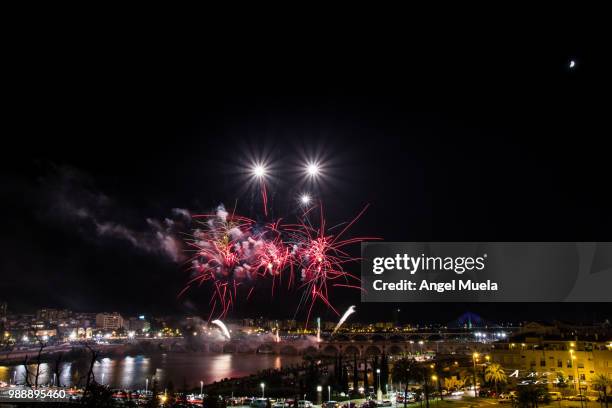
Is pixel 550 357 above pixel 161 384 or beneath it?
above

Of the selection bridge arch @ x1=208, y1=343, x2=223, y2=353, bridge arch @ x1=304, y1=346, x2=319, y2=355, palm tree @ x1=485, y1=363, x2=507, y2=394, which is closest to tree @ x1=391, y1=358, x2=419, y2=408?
palm tree @ x1=485, y1=363, x2=507, y2=394

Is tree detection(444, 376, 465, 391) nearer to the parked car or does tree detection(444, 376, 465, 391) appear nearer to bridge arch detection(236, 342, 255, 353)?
the parked car

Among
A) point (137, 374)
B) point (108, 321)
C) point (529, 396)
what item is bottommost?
point (137, 374)

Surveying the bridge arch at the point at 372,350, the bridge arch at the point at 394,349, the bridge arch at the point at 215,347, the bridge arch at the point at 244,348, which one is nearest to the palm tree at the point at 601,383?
the bridge arch at the point at 394,349

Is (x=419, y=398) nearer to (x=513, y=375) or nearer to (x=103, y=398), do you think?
(x=513, y=375)

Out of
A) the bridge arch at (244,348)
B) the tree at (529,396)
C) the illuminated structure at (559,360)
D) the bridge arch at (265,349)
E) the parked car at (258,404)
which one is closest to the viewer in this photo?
the tree at (529,396)

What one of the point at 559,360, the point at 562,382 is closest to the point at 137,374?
the point at 559,360

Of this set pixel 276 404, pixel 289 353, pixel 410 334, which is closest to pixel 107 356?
pixel 289 353

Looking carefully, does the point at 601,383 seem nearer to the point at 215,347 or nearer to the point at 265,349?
the point at 265,349

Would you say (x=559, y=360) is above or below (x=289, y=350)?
above

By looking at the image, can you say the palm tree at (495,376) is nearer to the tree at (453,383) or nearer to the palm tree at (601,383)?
the palm tree at (601,383)

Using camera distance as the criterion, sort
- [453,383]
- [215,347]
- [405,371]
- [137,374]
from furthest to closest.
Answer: [215,347] < [137,374] < [453,383] < [405,371]
